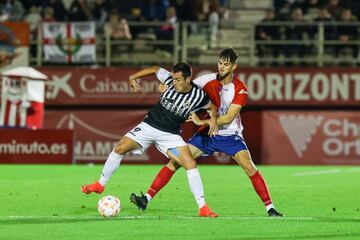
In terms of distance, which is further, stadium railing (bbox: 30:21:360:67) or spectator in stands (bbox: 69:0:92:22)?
spectator in stands (bbox: 69:0:92:22)

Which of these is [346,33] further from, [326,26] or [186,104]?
[186,104]


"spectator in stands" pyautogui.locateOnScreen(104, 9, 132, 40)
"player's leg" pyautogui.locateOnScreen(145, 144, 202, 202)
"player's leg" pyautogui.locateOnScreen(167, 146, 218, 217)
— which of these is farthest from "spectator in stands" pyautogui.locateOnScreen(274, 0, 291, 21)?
"player's leg" pyautogui.locateOnScreen(167, 146, 218, 217)

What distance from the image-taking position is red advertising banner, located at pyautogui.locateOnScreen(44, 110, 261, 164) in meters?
25.0

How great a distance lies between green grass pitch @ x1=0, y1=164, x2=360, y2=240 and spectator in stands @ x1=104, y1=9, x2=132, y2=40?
202 inches

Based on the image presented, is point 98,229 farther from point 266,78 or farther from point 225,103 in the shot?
point 266,78

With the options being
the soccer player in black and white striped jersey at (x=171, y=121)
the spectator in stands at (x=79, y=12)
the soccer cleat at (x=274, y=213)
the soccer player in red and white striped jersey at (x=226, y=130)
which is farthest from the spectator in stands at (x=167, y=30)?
the soccer cleat at (x=274, y=213)

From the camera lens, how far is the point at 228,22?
25.3m

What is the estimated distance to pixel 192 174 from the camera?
1159 cm

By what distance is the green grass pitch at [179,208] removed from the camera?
1000 cm

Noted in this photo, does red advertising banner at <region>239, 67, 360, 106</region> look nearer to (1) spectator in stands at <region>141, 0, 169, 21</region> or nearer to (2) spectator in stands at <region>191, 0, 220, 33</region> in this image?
(2) spectator in stands at <region>191, 0, 220, 33</region>

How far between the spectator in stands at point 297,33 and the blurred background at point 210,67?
0.08 feet

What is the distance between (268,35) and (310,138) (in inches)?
103

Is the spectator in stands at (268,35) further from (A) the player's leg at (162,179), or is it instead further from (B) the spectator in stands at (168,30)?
(A) the player's leg at (162,179)

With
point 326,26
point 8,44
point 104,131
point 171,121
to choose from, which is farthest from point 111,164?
point 326,26
